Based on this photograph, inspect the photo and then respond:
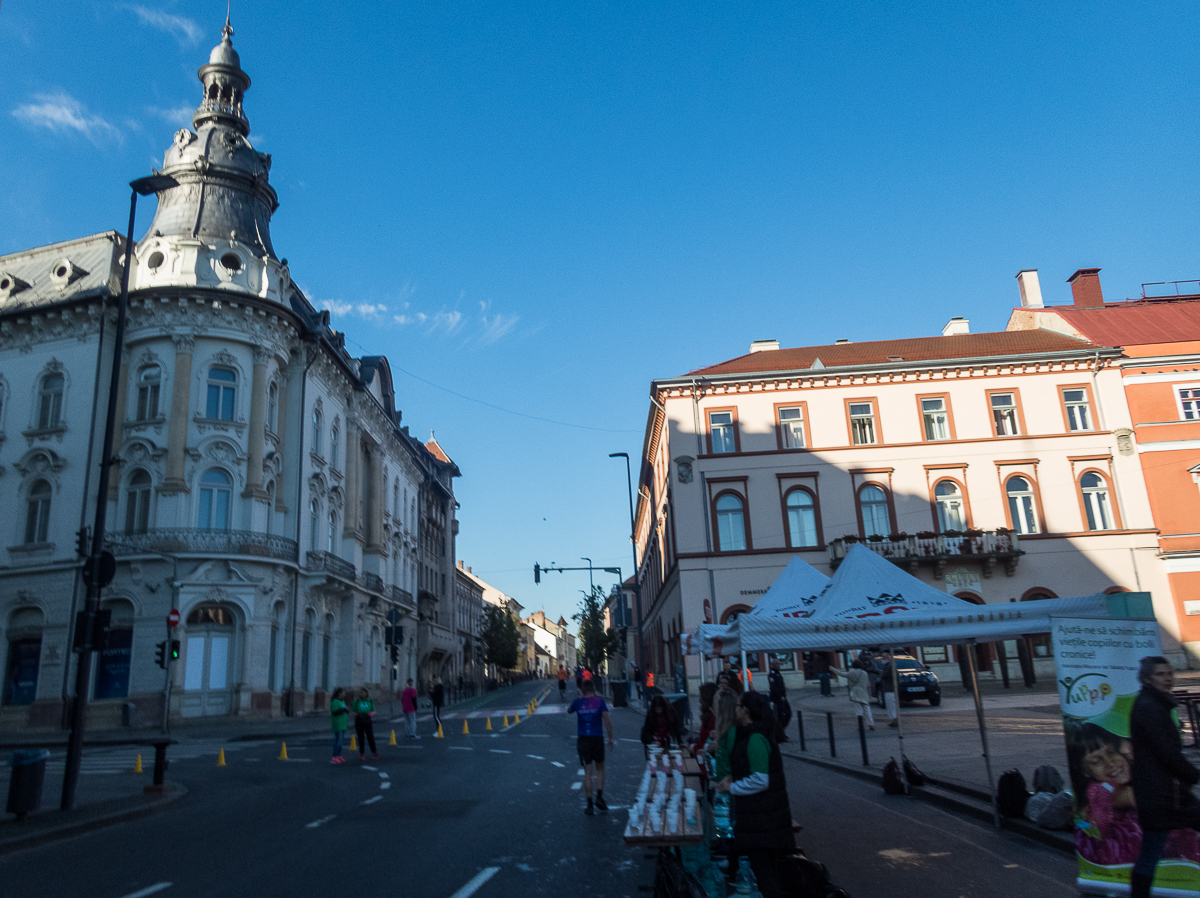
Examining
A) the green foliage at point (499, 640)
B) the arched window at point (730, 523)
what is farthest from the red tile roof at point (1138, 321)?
the green foliage at point (499, 640)

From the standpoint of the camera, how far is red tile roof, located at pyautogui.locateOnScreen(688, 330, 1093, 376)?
3997cm

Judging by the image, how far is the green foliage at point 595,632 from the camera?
63781 millimetres

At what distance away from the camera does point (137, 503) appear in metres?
32.3

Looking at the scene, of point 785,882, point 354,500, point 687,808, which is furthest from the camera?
point 354,500

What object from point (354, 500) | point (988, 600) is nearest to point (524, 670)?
point (354, 500)

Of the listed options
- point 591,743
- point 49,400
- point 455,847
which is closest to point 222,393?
point 49,400

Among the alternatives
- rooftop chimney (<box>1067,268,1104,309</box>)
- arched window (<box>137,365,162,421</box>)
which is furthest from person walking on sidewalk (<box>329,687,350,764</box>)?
rooftop chimney (<box>1067,268,1104,309</box>)

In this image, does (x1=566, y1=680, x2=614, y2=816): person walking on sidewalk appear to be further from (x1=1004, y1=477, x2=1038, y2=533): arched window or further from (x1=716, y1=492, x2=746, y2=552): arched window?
(x1=1004, y1=477, x2=1038, y2=533): arched window

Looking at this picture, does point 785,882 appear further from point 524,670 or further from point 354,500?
point 524,670

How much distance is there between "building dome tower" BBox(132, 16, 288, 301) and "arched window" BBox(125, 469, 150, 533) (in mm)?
7358

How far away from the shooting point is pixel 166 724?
1008 inches

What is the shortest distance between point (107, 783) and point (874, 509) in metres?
31.4

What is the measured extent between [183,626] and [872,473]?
28306mm

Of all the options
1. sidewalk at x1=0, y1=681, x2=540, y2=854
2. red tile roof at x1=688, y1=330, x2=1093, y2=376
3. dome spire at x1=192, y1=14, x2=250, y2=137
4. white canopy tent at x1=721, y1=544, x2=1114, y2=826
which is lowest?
sidewalk at x1=0, y1=681, x2=540, y2=854
